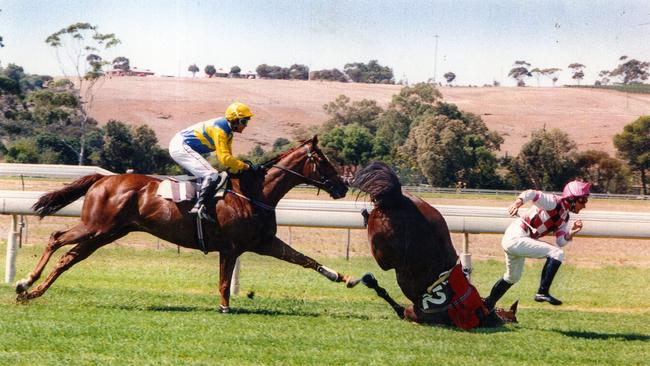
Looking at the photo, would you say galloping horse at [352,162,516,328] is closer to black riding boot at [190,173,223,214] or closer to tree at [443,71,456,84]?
black riding boot at [190,173,223,214]

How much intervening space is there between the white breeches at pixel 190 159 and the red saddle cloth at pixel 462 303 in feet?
8.14

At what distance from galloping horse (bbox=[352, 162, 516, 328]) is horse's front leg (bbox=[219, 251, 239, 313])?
1377 millimetres

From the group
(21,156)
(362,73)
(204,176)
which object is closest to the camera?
(204,176)

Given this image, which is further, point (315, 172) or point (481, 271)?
point (481, 271)

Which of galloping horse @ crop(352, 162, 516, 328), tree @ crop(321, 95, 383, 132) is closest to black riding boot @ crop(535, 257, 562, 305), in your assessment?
galloping horse @ crop(352, 162, 516, 328)

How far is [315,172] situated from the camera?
9.30m

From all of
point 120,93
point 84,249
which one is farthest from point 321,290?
point 120,93

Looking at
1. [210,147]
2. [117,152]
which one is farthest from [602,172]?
[210,147]

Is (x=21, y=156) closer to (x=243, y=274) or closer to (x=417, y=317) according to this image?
(x=243, y=274)

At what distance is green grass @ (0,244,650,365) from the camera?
6.55 m

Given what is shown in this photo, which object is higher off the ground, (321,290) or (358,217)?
(358,217)

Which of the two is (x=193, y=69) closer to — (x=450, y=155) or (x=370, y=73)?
(x=370, y=73)

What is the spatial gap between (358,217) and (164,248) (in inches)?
265

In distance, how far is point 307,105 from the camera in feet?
252
